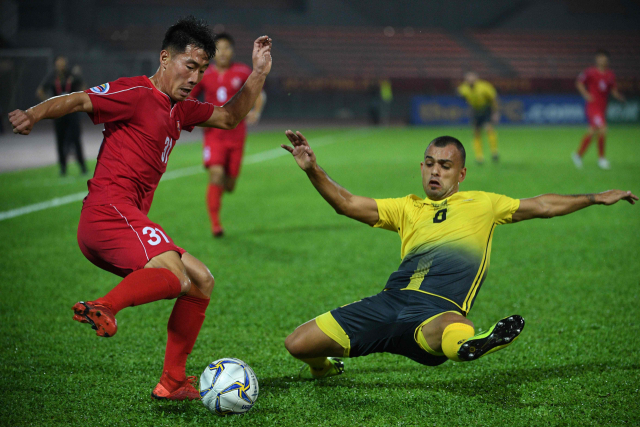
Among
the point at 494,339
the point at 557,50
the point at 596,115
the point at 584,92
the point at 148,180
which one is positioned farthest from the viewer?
the point at 557,50

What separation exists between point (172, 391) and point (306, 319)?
4.76 ft

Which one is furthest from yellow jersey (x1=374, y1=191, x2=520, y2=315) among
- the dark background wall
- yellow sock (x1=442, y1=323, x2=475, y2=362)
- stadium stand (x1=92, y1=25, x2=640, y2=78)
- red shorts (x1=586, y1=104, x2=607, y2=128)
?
stadium stand (x1=92, y1=25, x2=640, y2=78)

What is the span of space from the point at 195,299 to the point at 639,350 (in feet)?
8.65

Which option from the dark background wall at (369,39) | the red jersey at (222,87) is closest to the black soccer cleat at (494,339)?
the red jersey at (222,87)

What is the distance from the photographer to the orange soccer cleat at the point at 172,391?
3074 millimetres

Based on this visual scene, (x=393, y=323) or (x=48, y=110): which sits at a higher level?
(x=48, y=110)

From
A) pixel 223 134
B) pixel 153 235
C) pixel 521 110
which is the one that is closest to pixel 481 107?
pixel 223 134

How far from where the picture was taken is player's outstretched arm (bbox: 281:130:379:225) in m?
3.22

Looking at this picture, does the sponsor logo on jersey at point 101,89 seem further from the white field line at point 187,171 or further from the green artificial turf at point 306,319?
the white field line at point 187,171

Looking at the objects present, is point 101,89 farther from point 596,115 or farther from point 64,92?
point 596,115

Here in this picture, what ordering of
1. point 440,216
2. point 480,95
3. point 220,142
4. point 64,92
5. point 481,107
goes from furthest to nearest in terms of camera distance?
point 481,107, point 480,95, point 64,92, point 220,142, point 440,216

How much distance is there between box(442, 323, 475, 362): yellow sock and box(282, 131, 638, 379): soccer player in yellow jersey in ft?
0.04

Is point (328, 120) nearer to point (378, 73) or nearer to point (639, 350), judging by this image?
point (378, 73)

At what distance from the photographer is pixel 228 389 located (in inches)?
114
